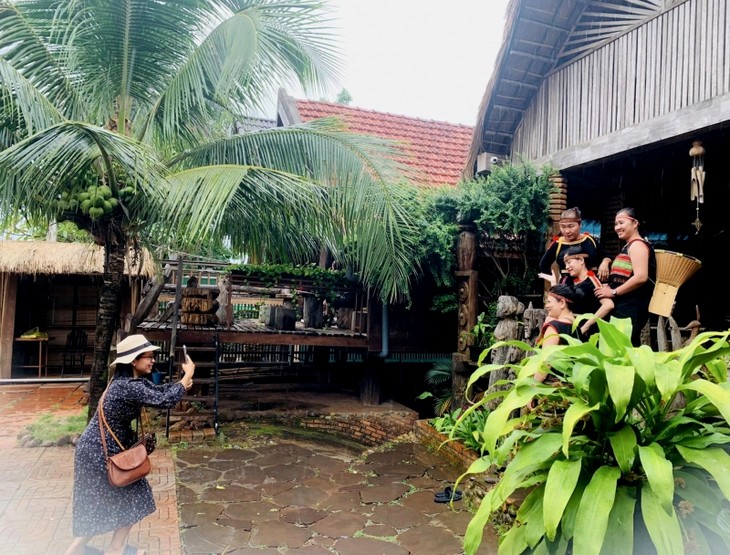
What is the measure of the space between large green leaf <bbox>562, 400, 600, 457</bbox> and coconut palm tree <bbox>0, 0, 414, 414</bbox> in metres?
3.63

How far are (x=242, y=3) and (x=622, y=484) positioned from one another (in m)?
6.02

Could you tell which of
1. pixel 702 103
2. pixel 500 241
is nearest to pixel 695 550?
pixel 702 103

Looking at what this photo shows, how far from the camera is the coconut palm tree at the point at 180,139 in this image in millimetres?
5277

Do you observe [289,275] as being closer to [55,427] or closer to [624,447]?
[55,427]

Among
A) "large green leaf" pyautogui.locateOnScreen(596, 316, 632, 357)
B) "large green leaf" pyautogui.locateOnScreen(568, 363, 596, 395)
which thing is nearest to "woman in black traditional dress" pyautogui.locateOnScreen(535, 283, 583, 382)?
"large green leaf" pyautogui.locateOnScreen(596, 316, 632, 357)

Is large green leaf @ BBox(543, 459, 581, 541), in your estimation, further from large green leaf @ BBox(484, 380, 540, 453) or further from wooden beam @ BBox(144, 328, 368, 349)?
wooden beam @ BBox(144, 328, 368, 349)

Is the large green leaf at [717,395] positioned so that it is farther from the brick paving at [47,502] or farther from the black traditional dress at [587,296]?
the brick paving at [47,502]

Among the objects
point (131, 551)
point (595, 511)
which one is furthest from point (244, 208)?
point (595, 511)

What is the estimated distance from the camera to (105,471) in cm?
338

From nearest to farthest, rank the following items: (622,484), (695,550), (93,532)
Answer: (695,550), (622,484), (93,532)

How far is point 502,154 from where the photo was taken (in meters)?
8.20

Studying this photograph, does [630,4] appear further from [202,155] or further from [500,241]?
[202,155]

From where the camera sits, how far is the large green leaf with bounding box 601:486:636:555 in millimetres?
2195

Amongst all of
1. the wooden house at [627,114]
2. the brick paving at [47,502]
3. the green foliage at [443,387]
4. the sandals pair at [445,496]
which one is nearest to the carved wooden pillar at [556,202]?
the wooden house at [627,114]
